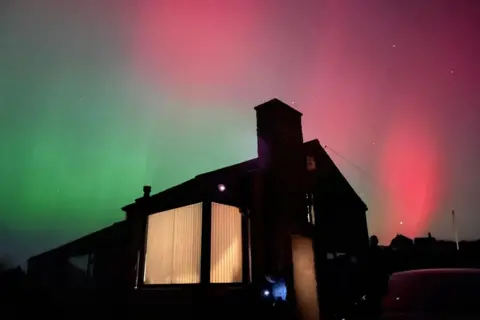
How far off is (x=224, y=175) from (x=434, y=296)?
24.7 feet

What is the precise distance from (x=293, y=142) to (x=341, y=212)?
6352mm

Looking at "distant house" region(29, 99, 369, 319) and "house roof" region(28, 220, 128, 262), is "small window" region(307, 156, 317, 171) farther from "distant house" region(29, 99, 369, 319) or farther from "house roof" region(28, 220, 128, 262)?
"house roof" region(28, 220, 128, 262)

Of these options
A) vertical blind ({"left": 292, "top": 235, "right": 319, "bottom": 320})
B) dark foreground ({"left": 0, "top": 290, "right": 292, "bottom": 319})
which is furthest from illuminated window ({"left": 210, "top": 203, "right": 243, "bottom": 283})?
vertical blind ({"left": 292, "top": 235, "right": 319, "bottom": 320})

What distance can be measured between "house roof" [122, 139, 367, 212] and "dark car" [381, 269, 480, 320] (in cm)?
575

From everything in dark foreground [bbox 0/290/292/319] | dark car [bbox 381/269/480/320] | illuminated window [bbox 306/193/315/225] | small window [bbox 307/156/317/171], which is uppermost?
small window [bbox 307/156/317/171]

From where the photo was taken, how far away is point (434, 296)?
571 centimetres

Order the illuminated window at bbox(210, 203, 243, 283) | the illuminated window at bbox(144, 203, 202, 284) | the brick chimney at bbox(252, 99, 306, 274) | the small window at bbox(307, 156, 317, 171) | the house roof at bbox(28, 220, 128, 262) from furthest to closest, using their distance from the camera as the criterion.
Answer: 1. the house roof at bbox(28, 220, 128, 262)
2. the small window at bbox(307, 156, 317, 171)
3. the brick chimney at bbox(252, 99, 306, 274)
4. the illuminated window at bbox(210, 203, 243, 283)
5. the illuminated window at bbox(144, 203, 202, 284)

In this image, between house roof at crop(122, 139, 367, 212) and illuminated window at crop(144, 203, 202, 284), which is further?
house roof at crop(122, 139, 367, 212)

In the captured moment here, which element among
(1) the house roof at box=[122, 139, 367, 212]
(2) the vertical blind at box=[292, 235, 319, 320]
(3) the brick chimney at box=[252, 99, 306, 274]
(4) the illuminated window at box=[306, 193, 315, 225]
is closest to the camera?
(1) the house roof at box=[122, 139, 367, 212]

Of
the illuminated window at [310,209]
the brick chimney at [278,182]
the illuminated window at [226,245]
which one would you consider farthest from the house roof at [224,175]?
the illuminated window at [310,209]

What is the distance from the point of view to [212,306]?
29.1ft

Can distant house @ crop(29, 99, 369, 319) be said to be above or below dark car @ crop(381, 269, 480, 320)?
above

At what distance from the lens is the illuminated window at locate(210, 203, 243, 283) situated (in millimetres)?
9523

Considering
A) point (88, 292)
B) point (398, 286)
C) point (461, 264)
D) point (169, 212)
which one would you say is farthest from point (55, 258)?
point (461, 264)
